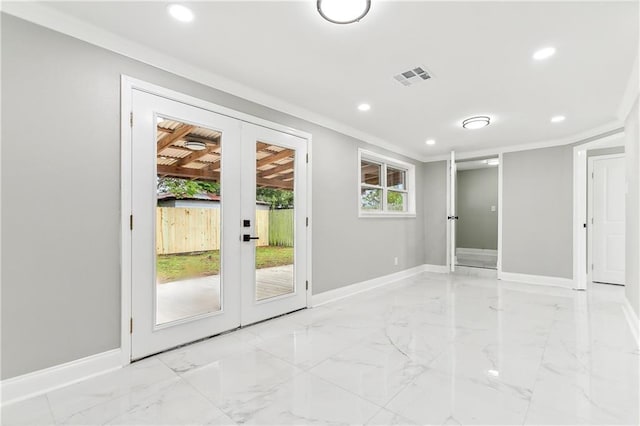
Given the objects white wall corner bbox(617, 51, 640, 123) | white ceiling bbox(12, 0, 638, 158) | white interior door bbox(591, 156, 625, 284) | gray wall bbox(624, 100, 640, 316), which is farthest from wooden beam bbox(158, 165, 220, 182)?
white interior door bbox(591, 156, 625, 284)

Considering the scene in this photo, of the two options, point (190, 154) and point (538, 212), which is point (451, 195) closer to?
point (538, 212)

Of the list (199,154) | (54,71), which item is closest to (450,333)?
(199,154)

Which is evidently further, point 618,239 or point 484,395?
point 618,239

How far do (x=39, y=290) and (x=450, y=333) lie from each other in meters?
3.43

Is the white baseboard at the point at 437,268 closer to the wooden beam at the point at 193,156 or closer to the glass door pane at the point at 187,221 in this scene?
the glass door pane at the point at 187,221

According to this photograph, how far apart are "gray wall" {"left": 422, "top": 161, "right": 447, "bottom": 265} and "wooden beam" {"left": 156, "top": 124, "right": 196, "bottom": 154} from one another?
525 cm

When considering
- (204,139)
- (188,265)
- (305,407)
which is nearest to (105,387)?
(188,265)

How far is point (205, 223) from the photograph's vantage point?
2896mm

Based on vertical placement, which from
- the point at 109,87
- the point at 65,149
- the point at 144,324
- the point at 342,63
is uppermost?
the point at 342,63

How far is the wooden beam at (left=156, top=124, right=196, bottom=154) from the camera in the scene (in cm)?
264

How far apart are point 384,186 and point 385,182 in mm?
85

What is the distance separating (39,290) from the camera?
2.02m

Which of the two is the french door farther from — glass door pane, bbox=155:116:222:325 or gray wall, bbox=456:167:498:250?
gray wall, bbox=456:167:498:250

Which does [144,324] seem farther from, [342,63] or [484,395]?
[342,63]
